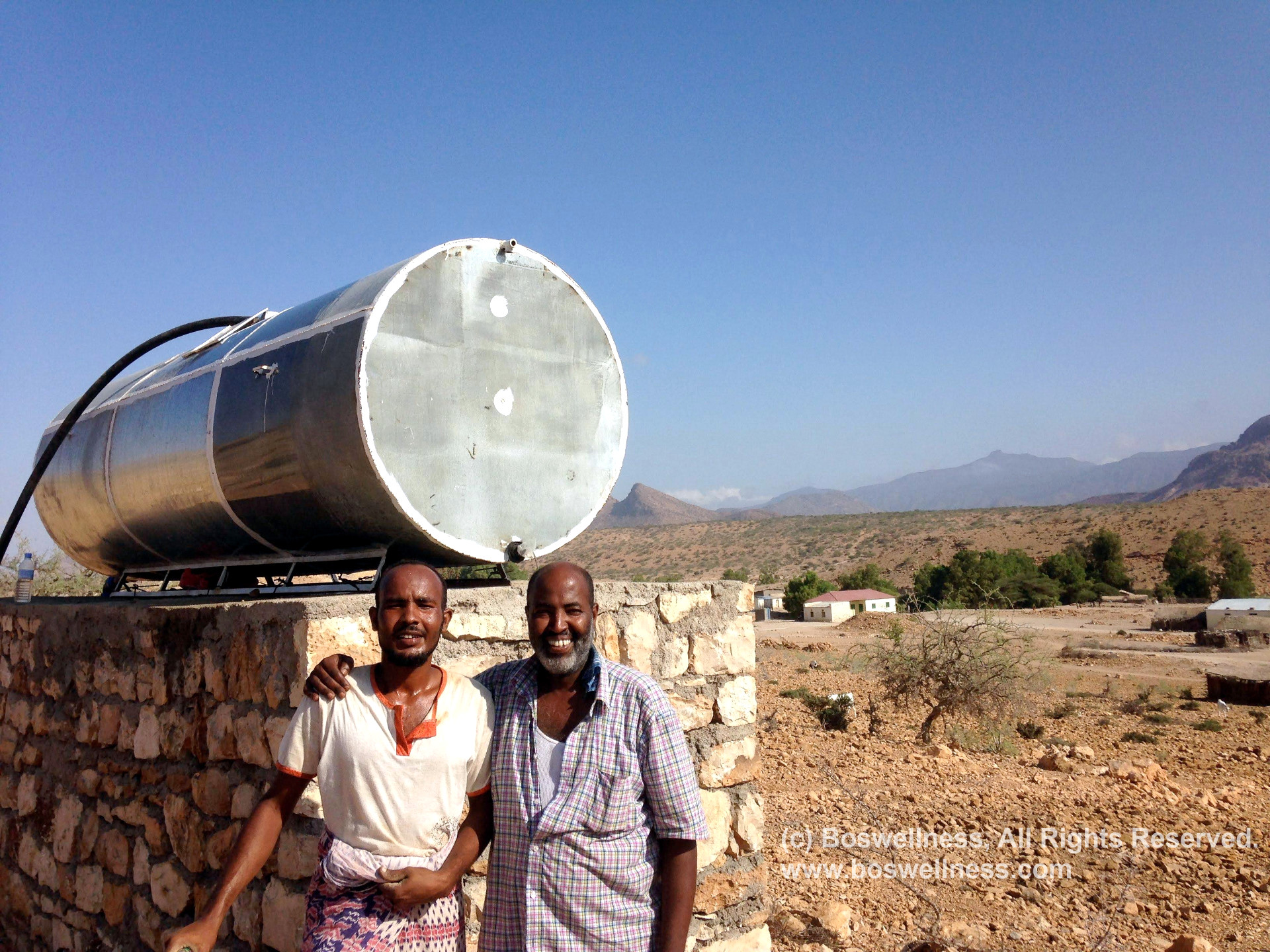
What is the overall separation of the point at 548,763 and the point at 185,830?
1.99 meters

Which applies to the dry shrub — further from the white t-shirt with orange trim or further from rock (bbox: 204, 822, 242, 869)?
the white t-shirt with orange trim

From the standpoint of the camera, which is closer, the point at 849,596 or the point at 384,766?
the point at 384,766

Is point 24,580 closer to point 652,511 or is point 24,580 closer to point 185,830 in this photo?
point 185,830

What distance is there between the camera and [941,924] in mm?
4621

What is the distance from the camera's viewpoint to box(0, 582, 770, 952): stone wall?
2.82 metres

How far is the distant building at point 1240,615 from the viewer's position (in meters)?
22.6

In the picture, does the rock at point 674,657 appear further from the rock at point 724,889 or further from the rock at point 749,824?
the rock at point 724,889

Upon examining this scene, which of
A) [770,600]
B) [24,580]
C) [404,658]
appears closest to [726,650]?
[404,658]

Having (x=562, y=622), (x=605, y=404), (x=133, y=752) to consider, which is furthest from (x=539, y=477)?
(x=133, y=752)

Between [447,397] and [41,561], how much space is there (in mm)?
12791

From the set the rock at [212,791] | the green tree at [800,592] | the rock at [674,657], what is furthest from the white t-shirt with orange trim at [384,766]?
the green tree at [800,592]

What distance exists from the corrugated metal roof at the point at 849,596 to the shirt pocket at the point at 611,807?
98.0 ft

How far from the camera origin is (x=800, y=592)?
33219 millimetres

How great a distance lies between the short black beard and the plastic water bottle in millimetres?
4002
